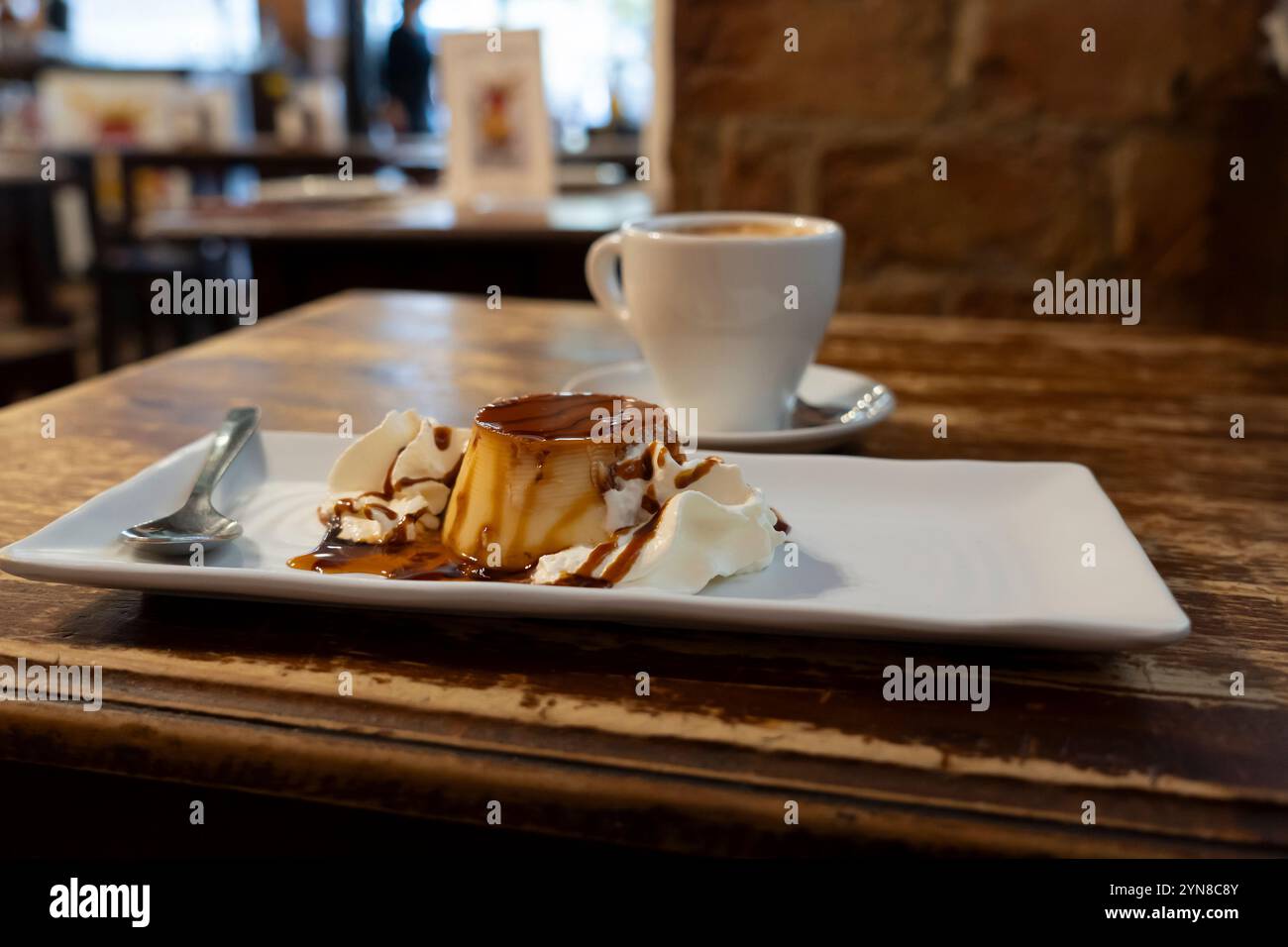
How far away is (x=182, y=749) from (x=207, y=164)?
4753 mm

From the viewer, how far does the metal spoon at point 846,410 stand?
3.10 feet

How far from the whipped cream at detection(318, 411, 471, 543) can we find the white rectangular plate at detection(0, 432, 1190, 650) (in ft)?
0.08

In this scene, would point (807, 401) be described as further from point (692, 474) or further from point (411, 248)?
point (411, 248)

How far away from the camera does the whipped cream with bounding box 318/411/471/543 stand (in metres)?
0.65

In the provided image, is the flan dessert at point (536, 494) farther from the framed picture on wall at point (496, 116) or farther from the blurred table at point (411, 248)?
the framed picture on wall at point (496, 116)

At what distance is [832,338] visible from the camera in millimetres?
1420

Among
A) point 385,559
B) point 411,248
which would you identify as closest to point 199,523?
point 385,559

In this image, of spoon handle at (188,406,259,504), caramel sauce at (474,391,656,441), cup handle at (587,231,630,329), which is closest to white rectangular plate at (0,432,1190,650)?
spoon handle at (188,406,259,504)

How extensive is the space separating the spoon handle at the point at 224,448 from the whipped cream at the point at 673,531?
22 cm

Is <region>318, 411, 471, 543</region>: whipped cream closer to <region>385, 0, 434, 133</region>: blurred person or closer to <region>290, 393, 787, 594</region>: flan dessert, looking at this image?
<region>290, 393, 787, 594</region>: flan dessert

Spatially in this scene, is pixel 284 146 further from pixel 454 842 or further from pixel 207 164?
pixel 454 842

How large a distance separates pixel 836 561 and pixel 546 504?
0.54ft

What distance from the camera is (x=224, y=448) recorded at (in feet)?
2.38
